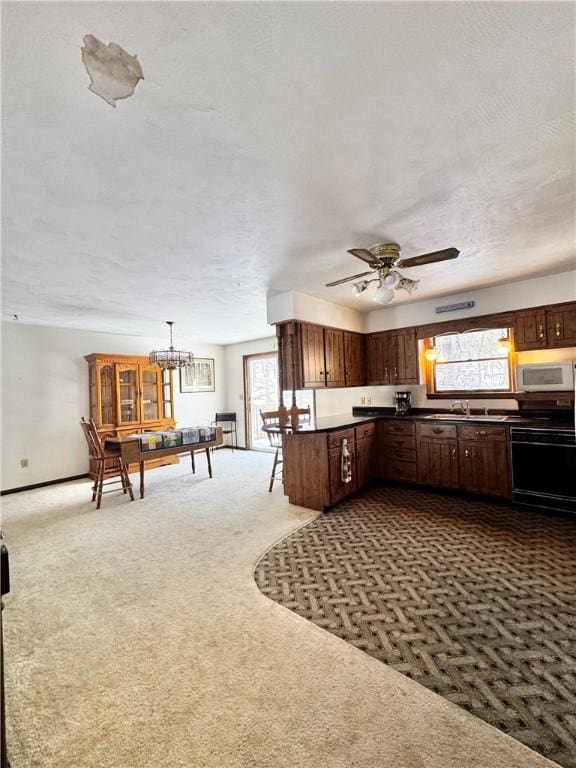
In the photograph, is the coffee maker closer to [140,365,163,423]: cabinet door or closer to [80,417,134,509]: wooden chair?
[80,417,134,509]: wooden chair

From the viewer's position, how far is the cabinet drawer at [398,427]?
4.31 metres

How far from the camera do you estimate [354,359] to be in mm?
5062

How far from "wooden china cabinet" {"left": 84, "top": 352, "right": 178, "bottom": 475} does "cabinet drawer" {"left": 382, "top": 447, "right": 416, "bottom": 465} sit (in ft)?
13.4

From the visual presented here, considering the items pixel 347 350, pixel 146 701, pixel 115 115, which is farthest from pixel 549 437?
pixel 115 115

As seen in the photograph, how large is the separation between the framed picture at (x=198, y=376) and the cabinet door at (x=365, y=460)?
441 cm

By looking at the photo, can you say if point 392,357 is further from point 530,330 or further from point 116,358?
point 116,358

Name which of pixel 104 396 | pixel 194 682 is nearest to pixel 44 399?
→ pixel 104 396

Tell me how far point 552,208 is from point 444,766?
3.06m

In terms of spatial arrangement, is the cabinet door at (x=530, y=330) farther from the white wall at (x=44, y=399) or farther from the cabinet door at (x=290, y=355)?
the white wall at (x=44, y=399)

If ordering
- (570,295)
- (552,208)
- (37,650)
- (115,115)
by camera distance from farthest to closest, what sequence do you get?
(570,295)
(552,208)
(37,650)
(115,115)

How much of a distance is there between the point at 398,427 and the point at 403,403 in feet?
1.94

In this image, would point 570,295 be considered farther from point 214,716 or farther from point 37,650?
point 37,650

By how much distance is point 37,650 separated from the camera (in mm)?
1808

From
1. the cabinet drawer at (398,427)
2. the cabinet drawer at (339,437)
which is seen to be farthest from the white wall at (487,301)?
the cabinet drawer at (339,437)
